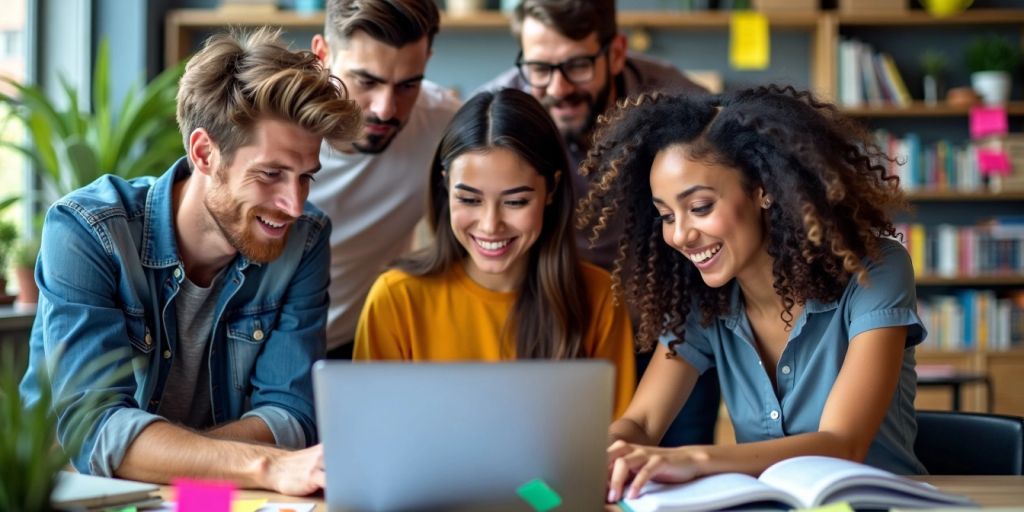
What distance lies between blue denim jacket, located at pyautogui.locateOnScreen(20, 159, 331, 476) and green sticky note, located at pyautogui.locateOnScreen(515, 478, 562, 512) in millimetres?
717

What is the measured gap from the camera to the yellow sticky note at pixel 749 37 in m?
4.93

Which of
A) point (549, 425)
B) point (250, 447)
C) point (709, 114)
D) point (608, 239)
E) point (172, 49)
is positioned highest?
point (172, 49)

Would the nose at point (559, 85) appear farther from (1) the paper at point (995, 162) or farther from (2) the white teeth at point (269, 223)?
(1) the paper at point (995, 162)

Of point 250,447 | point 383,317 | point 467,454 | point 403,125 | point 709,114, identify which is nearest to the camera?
point 467,454

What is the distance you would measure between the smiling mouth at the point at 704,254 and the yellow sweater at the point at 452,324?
1.26 ft

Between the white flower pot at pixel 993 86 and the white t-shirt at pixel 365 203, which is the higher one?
the white flower pot at pixel 993 86

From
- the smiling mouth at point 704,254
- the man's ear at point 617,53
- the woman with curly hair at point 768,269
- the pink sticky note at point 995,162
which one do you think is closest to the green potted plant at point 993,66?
the pink sticky note at point 995,162

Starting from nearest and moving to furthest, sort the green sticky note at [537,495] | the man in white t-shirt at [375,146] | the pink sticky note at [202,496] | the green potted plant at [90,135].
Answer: the pink sticky note at [202,496] < the green sticky note at [537,495] < the man in white t-shirt at [375,146] < the green potted plant at [90,135]

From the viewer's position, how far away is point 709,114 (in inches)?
76.2

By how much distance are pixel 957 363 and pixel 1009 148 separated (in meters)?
1.03

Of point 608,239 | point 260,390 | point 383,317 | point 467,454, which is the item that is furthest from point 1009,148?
point 467,454

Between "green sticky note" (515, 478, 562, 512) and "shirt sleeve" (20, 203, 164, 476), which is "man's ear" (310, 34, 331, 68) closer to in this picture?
"shirt sleeve" (20, 203, 164, 476)

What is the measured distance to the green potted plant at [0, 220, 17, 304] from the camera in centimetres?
344

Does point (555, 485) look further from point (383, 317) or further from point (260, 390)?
point (383, 317)
